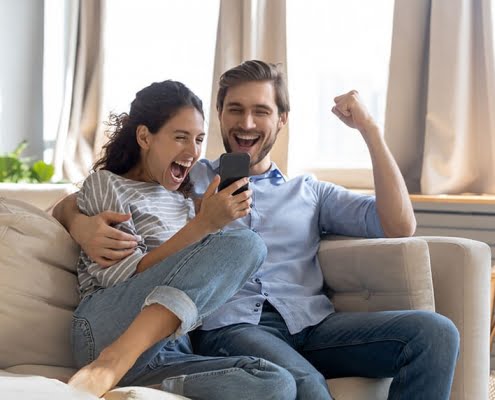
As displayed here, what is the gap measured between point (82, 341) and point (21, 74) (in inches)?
117

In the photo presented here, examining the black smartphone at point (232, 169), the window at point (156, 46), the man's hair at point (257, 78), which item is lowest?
the black smartphone at point (232, 169)

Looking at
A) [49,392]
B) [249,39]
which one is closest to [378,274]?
[49,392]

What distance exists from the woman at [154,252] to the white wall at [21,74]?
239cm

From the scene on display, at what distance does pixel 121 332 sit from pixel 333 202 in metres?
0.83

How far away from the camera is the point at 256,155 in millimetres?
2336

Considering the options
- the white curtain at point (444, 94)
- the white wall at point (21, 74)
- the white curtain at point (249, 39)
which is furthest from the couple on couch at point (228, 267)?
the white wall at point (21, 74)

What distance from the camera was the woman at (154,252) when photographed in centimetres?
164

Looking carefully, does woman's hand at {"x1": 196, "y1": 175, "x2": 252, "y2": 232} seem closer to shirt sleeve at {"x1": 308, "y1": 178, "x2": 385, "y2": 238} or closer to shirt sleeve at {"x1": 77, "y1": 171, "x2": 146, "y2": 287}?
shirt sleeve at {"x1": 77, "y1": 171, "x2": 146, "y2": 287}

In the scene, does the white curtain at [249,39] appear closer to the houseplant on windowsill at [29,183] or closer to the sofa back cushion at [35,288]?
the houseplant on windowsill at [29,183]

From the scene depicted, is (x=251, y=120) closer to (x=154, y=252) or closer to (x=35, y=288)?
(x=154, y=252)

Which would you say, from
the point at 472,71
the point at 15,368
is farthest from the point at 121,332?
the point at 472,71

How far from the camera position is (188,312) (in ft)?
5.38

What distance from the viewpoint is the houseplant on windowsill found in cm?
254

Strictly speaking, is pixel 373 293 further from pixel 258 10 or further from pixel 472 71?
pixel 258 10
